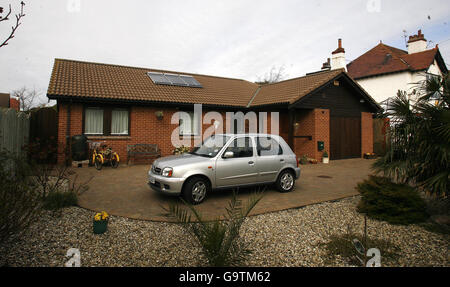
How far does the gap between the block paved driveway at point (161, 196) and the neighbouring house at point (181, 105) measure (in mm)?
3334

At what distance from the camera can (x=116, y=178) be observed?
8.84m

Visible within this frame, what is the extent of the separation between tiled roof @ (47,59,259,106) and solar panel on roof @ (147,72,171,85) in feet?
0.82

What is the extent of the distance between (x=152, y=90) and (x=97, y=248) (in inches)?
429

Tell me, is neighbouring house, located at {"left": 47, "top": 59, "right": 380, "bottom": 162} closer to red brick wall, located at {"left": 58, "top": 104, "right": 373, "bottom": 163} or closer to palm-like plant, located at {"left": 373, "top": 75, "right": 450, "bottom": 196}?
red brick wall, located at {"left": 58, "top": 104, "right": 373, "bottom": 163}

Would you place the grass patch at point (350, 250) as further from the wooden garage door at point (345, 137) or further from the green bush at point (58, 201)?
the wooden garage door at point (345, 137)

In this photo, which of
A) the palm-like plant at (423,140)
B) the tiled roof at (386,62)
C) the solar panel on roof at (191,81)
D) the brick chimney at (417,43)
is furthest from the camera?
the brick chimney at (417,43)

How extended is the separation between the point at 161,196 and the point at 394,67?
2386 centimetres

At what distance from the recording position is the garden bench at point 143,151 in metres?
12.2

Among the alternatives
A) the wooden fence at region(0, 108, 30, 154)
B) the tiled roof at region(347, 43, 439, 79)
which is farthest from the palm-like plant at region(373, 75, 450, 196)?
the tiled roof at region(347, 43, 439, 79)

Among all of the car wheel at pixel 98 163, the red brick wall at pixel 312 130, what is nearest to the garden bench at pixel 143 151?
the car wheel at pixel 98 163

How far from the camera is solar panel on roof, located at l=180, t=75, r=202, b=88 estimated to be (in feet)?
51.7
